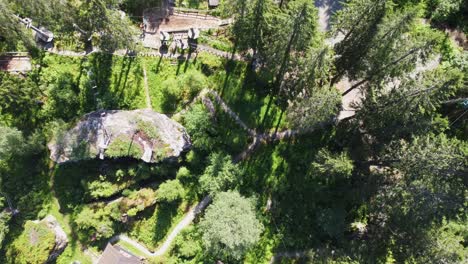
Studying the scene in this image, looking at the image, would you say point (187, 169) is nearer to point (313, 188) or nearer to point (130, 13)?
point (313, 188)

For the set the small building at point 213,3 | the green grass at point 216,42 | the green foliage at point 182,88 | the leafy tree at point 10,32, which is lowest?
the green foliage at point 182,88

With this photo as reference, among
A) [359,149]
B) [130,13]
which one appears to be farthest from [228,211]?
[130,13]

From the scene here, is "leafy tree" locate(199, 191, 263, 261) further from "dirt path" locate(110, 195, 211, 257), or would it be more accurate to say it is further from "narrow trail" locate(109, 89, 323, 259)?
"narrow trail" locate(109, 89, 323, 259)

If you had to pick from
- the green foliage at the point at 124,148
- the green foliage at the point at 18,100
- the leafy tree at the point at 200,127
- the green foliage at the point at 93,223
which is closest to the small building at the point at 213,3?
the leafy tree at the point at 200,127

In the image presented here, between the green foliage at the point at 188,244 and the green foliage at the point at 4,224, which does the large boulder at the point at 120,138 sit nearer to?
the green foliage at the point at 4,224

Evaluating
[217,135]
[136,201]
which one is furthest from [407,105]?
[136,201]

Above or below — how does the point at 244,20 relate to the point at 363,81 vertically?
above

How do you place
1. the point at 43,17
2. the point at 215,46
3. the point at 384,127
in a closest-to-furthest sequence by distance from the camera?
the point at 384,127
the point at 43,17
the point at 215,46

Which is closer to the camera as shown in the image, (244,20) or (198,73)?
(244,20)
